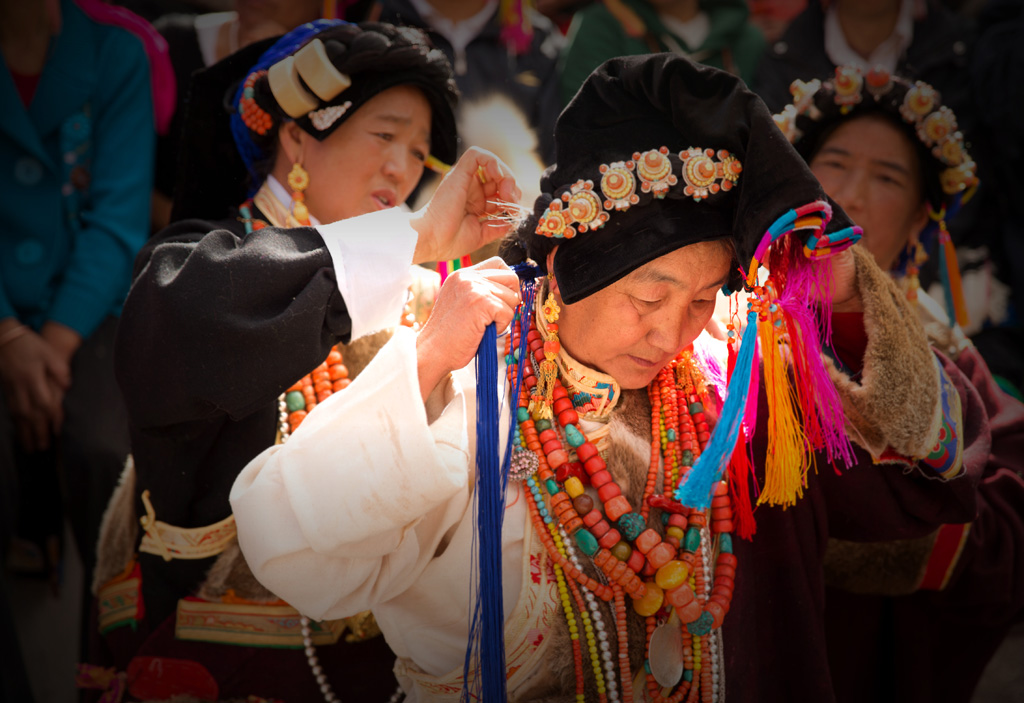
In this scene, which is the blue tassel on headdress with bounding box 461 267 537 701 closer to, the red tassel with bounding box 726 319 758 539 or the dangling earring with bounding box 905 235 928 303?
the red tassel with bounding box 726 319 758 539

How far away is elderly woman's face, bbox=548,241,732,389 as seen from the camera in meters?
1.35

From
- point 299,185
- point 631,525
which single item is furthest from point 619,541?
point 299,185

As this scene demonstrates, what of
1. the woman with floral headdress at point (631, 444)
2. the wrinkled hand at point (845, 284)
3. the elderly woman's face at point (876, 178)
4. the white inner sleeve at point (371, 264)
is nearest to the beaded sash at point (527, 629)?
the woman with floral headdress at point (631, 444)

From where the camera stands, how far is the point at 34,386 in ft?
5.68

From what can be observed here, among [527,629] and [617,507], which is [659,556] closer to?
[617,507]

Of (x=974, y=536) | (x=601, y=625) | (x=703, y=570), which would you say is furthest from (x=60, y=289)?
(x=974, y=536)

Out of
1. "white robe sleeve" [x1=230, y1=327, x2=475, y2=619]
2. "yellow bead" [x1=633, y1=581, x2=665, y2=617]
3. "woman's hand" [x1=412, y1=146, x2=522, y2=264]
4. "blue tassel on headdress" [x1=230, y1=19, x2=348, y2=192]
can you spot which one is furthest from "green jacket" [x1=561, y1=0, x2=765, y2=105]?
"yellow bead" [x1=633, y1=581, x2=665, y2=617]

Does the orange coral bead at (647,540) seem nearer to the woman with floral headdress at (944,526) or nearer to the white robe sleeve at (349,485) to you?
the white robe sleeve at (349,485)

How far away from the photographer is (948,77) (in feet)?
9.00

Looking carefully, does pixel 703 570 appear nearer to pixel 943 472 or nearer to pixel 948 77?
pixel 943 472

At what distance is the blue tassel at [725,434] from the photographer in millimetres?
1328

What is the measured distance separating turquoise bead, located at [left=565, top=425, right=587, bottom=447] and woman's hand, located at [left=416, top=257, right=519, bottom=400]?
0.99ft

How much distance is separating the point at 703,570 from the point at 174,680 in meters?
1.12

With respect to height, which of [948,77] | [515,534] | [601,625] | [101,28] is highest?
[948,77]
